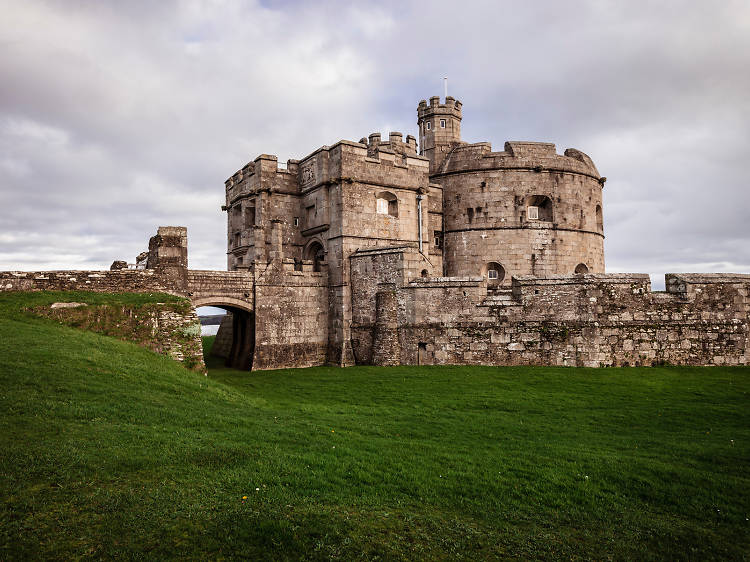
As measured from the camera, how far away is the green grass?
548 centimetres

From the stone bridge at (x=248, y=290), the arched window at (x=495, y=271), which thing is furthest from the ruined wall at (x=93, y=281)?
the arched window at (x=495, y=271)

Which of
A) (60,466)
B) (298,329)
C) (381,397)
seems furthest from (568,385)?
(60,466)

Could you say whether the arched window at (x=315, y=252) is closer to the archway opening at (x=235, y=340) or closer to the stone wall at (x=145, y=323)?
the archway opening at (x=235, y=340)

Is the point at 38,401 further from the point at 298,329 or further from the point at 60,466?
the point at 298,329

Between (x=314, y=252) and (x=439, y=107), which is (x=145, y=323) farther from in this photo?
(x=439, y=107)

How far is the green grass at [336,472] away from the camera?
5.48 meters

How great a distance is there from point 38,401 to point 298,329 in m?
15.1

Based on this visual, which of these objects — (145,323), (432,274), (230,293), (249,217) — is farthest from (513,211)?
(145,323)

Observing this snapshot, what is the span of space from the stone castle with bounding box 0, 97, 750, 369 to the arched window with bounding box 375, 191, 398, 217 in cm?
7

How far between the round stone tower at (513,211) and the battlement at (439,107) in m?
3.11

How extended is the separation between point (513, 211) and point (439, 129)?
703 cm

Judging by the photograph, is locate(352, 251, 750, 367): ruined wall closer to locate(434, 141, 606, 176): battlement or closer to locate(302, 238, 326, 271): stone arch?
locate(302, 238, 326, 271): stone arch

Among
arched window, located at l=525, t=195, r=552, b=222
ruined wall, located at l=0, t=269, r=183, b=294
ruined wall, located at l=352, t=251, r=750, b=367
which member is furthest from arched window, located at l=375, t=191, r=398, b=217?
ruined wall, located at l=0, t=269, r=183, b=294

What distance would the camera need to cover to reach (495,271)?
92.5 feet
